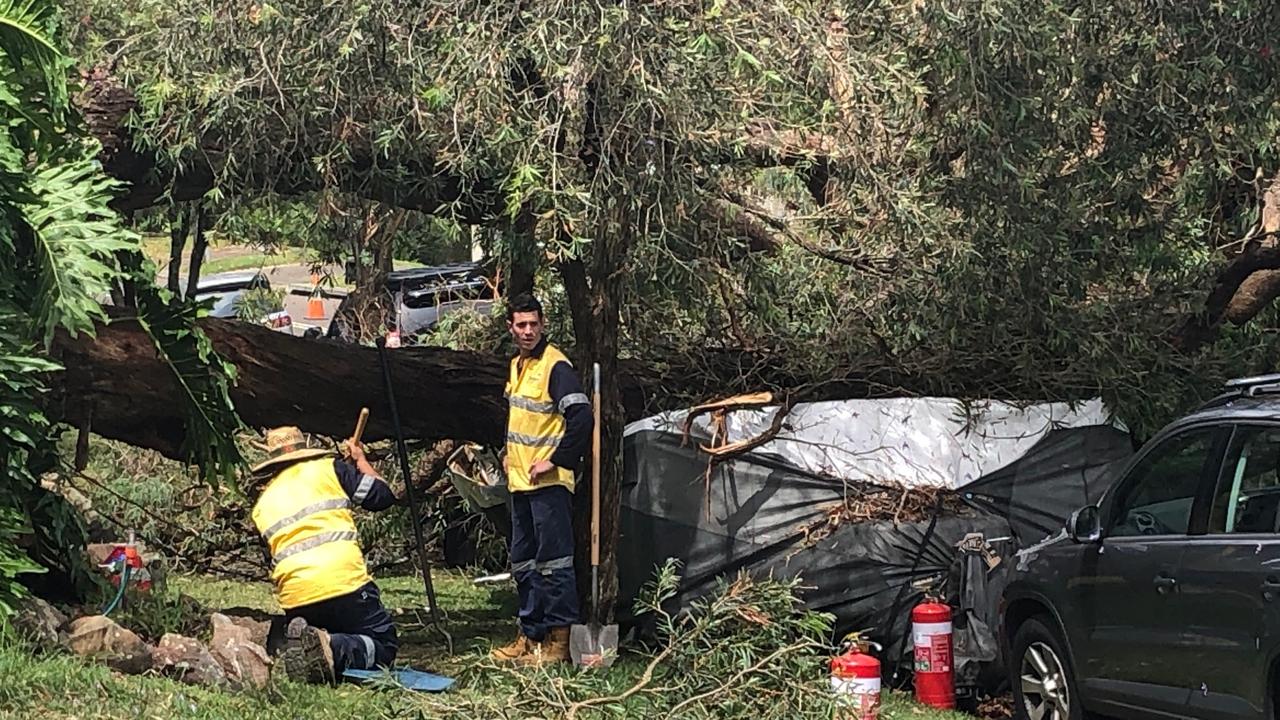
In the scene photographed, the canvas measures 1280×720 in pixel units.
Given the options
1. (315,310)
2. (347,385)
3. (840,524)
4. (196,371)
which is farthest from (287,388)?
(315,310)

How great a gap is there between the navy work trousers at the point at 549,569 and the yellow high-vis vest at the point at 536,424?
7cm

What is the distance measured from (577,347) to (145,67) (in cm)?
285

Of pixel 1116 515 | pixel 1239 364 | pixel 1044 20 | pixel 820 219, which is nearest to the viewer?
pixel 1116 515

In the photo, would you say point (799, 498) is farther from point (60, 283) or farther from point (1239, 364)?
point (60, 283)

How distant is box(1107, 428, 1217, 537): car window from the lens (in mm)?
6375

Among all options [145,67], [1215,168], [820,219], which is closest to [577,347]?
[820,219]

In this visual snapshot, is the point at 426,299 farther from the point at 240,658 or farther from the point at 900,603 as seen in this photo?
the point at 240,658

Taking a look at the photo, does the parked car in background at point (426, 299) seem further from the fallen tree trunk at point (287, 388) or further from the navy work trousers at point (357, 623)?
the navy work trousers at point (357, 623)

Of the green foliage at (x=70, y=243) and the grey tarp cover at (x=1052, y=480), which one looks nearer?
the green foliage at (x=70, y=243)

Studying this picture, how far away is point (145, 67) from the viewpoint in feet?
25.7

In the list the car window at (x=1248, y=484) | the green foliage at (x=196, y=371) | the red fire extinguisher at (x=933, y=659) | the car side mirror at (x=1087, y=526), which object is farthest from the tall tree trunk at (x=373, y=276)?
the car window at (x=1248, y=484)

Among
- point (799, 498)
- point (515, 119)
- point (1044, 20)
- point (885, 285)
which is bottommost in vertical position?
point (799, 498)

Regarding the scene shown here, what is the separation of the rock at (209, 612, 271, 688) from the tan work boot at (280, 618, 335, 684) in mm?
112

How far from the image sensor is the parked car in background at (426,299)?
40.3 ft
